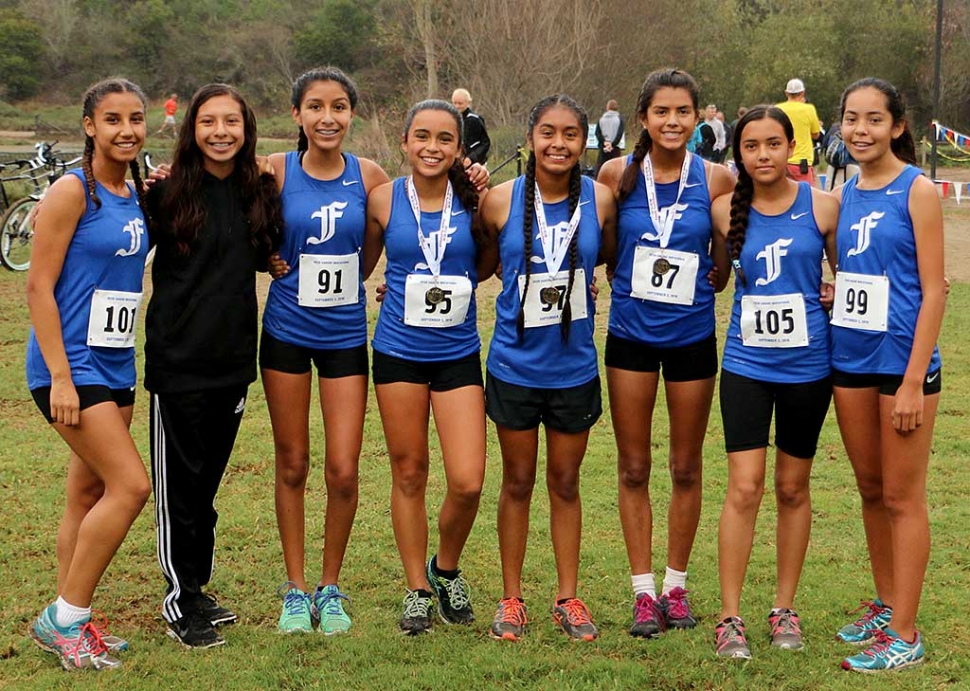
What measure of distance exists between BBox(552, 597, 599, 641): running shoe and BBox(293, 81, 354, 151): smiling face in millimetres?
1870

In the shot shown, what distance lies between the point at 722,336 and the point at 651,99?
5.69 meters

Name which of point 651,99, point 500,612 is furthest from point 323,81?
point 500,612

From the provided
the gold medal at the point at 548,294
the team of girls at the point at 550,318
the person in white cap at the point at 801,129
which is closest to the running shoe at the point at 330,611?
the team of girls at the point at 550,318

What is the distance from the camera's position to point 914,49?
3866 centimetres

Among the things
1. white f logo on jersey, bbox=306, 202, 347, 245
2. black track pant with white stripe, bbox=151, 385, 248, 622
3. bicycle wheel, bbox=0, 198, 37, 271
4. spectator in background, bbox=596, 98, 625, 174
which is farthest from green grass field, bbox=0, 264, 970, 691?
spectator in background, bbox=596, 98, 625, 174

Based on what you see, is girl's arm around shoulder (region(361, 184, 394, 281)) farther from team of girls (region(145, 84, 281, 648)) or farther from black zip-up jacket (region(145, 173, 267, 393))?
black zip-up jacket (region(145, 173, 267, 393))

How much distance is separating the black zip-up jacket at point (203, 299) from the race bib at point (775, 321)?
5.70 ft

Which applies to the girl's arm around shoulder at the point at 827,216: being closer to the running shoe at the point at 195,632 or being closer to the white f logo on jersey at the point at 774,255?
the white f logo on jersey at the point at 774,255

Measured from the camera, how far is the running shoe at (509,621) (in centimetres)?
407

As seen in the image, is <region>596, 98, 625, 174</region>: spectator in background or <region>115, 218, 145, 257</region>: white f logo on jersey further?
<region>596, 98, 625, 174</region>: spectator in background

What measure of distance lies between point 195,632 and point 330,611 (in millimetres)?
493

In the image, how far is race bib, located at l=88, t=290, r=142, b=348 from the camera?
3.78 metres

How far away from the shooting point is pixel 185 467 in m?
3.99

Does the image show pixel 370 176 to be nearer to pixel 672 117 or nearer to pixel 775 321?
pixel 672 117
